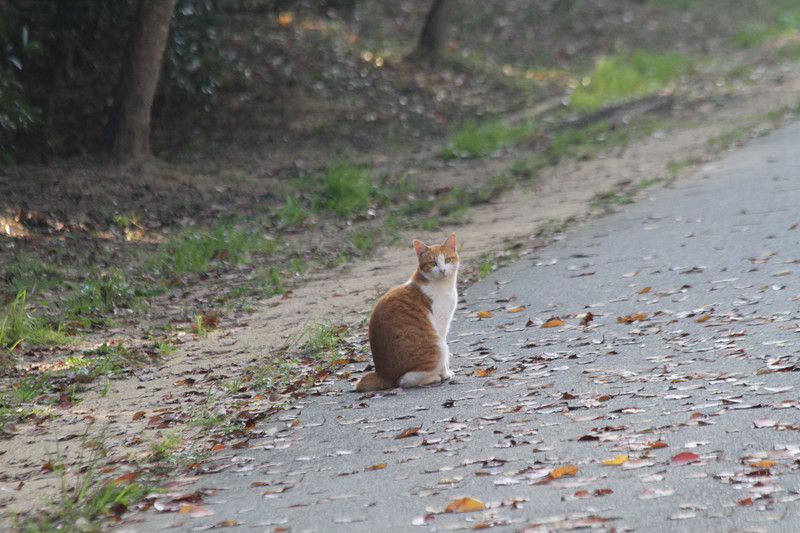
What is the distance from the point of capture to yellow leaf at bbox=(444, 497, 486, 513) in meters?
4.27

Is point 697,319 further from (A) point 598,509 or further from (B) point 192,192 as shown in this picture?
(B) point 192,192

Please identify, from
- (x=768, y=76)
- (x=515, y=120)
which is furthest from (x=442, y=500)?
(x=768, y=76)

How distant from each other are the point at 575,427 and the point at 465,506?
1.15m

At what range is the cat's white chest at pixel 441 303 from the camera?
20.7 ft

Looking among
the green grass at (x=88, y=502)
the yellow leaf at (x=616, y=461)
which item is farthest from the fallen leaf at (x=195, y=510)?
the yellow leaf at (x=616, y=461)

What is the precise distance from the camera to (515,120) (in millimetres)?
17406

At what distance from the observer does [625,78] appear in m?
20.2

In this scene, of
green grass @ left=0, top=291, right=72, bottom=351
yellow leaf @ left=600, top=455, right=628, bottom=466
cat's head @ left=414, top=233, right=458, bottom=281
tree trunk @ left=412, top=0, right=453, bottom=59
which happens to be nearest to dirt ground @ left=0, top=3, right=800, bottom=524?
green grass @ left=0, top=291, right=72, bottom=351

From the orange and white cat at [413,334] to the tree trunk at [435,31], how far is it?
48.4ft

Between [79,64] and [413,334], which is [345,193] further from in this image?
[413,334]

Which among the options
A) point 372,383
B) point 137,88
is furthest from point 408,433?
point 137,88

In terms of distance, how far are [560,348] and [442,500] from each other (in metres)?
2.74

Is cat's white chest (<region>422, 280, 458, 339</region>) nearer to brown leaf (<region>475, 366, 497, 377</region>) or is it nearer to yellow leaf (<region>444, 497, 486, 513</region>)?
brown leaf (<region>475, 366, 497, 377</region>)

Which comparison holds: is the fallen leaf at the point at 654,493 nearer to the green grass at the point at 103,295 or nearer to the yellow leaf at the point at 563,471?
the yellow leaf at the point at 563,471
